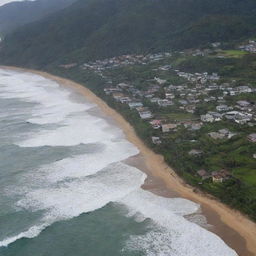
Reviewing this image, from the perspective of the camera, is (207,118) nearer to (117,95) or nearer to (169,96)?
(169,96)

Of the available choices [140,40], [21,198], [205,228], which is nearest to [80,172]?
[21,198]

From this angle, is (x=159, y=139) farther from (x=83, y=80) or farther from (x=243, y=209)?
(x=83, y=80)

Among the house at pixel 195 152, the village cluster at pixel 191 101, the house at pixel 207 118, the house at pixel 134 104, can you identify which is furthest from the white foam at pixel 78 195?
the house at pixel 134 104

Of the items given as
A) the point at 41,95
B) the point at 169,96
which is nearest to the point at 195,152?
the point at 169,96

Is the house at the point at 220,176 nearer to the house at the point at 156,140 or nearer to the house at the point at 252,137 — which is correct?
the house at the point at 252,137

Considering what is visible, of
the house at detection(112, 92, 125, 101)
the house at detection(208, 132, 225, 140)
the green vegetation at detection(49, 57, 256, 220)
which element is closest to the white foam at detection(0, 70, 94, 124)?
the house at detection(112, 92, 125, 101)

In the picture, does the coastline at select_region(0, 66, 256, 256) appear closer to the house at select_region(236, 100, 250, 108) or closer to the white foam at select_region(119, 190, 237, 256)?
the white foam at select_region(119, 190, 237, 256)
